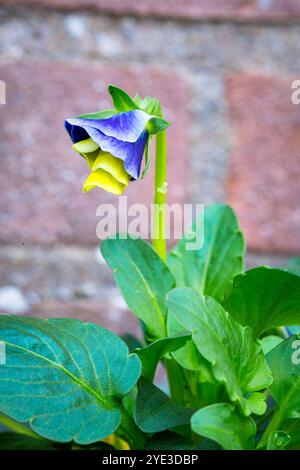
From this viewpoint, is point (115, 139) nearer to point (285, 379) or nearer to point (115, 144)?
point (115, 144)

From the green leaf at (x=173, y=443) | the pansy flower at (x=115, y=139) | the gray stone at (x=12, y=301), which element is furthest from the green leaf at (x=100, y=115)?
the gray stone at (x=12, y=301)

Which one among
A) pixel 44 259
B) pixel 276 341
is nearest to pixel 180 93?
pixel 44 259

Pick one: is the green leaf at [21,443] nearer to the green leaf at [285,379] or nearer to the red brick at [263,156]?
the green leaf at [285,379]

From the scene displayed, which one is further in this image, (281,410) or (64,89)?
(64,89)
